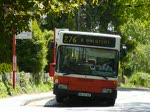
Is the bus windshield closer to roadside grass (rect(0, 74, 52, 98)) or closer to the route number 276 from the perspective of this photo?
the route number 276

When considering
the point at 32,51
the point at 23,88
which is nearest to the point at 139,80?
the point at 32,51

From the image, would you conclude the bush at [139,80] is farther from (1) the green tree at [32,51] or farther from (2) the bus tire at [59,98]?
(2) the bus tire at [59,98]

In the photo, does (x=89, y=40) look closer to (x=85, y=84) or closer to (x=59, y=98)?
(x=85, y=84)

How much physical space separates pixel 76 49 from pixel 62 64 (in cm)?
84

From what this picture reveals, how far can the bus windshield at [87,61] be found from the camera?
66.7 feet

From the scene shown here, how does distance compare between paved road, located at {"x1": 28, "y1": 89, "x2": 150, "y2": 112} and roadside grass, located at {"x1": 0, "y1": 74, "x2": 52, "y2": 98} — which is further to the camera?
roadside grass, located at {"x1": 0, "y1": 74, "x2": 52, "y2": 98}

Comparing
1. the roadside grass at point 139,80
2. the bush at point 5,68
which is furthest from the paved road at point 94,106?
the roadside grass at point 139,80

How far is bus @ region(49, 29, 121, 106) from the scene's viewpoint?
66.7ft

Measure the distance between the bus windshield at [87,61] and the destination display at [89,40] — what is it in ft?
0.72

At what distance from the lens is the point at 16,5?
8.55 meters

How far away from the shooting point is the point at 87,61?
2041cm

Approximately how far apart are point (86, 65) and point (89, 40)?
3.47 feet

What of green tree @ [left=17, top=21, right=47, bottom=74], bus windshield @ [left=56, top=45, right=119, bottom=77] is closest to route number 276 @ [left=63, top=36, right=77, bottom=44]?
bus windshield @ [left=56, top=45, right=119, bottom=77]

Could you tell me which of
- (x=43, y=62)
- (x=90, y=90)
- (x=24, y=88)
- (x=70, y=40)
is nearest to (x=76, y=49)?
(x=70, y=40)
